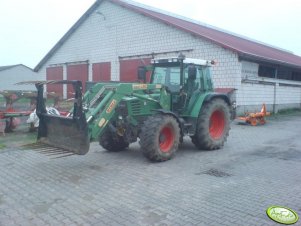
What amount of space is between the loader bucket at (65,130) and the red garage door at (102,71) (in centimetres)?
1454

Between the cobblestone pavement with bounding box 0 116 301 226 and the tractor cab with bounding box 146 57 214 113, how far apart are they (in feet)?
4.29

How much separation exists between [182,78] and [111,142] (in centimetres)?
231

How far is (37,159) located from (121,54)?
1385 cm

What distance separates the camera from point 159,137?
7090mm

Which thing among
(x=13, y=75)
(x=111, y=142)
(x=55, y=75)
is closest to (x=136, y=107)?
(x=111, y=142)

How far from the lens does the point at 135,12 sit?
19547mm

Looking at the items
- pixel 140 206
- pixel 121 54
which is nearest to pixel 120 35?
pixel 121 54

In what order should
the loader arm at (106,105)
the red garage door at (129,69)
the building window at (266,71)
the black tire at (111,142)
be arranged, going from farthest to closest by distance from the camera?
the red garage door at (129,69) → the building window at (266,71) → the black tire at (111,142) → the loader arm at (106,105)

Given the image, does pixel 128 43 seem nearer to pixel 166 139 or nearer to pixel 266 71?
pixel 266 71

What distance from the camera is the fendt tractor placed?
6.33 metres

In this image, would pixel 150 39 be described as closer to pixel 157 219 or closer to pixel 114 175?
pixel 114 175

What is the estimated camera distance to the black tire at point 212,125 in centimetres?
812

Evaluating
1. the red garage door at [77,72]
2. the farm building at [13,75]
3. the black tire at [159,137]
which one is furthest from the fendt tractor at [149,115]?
the farm building at [13,75]

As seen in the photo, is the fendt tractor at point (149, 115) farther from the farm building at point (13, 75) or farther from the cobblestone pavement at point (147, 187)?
the farm building at point (13, 75)
